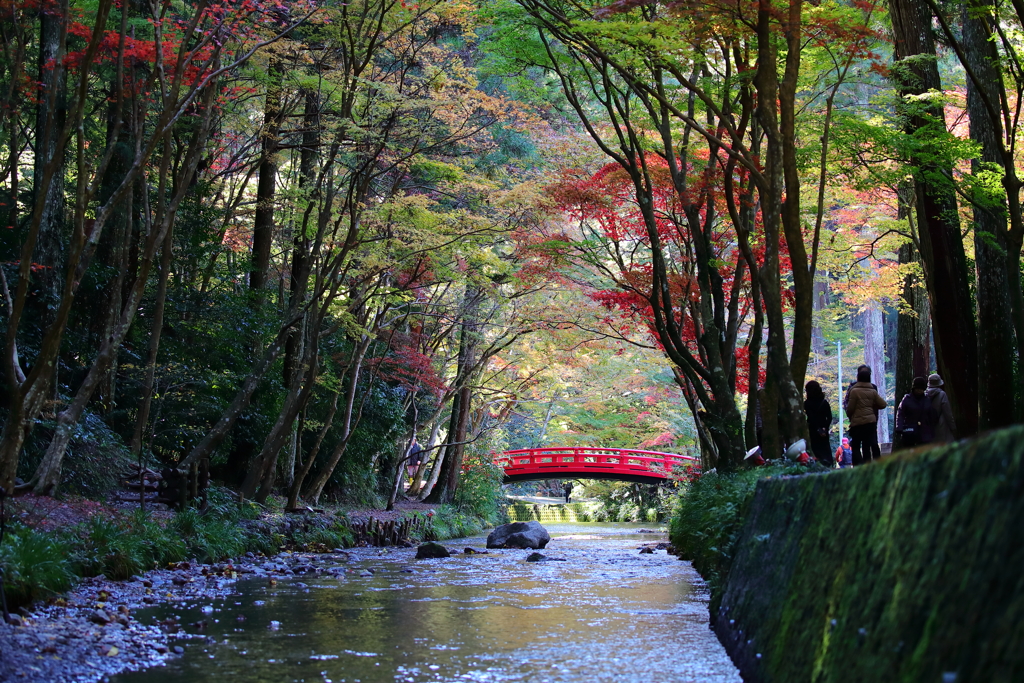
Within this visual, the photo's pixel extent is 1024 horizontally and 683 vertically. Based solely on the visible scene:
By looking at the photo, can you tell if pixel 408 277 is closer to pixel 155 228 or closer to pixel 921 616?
pixel 155 228

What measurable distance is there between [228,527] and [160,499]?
0.91 meters

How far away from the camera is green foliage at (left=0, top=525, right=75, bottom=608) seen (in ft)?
18.0

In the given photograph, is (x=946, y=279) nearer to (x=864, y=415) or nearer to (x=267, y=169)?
(x=864, y=415)

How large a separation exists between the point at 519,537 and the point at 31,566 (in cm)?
1014

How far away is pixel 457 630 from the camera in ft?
19.9

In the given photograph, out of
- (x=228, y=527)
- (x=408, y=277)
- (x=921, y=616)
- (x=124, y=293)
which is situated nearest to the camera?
(x=921, y=616)

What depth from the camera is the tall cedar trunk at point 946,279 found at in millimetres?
8969

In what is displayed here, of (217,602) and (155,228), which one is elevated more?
(155,228)

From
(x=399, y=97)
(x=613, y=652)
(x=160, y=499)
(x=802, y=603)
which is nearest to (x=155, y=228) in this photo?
(x=160, y=499)

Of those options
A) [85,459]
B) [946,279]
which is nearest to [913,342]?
[946,279]

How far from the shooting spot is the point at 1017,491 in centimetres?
171

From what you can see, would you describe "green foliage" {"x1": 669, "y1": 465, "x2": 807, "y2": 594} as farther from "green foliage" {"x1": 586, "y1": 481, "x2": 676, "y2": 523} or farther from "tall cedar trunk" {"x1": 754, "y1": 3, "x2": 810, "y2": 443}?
"green foliage" {"x1": 586, "y1": 481, "x2": 676, "y2": 523}

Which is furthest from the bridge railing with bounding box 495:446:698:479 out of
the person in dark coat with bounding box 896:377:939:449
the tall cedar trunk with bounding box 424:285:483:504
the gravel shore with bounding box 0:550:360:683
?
the gravel shore with bounding box 0:550:360:683

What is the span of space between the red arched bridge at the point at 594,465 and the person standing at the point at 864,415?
14654mm
